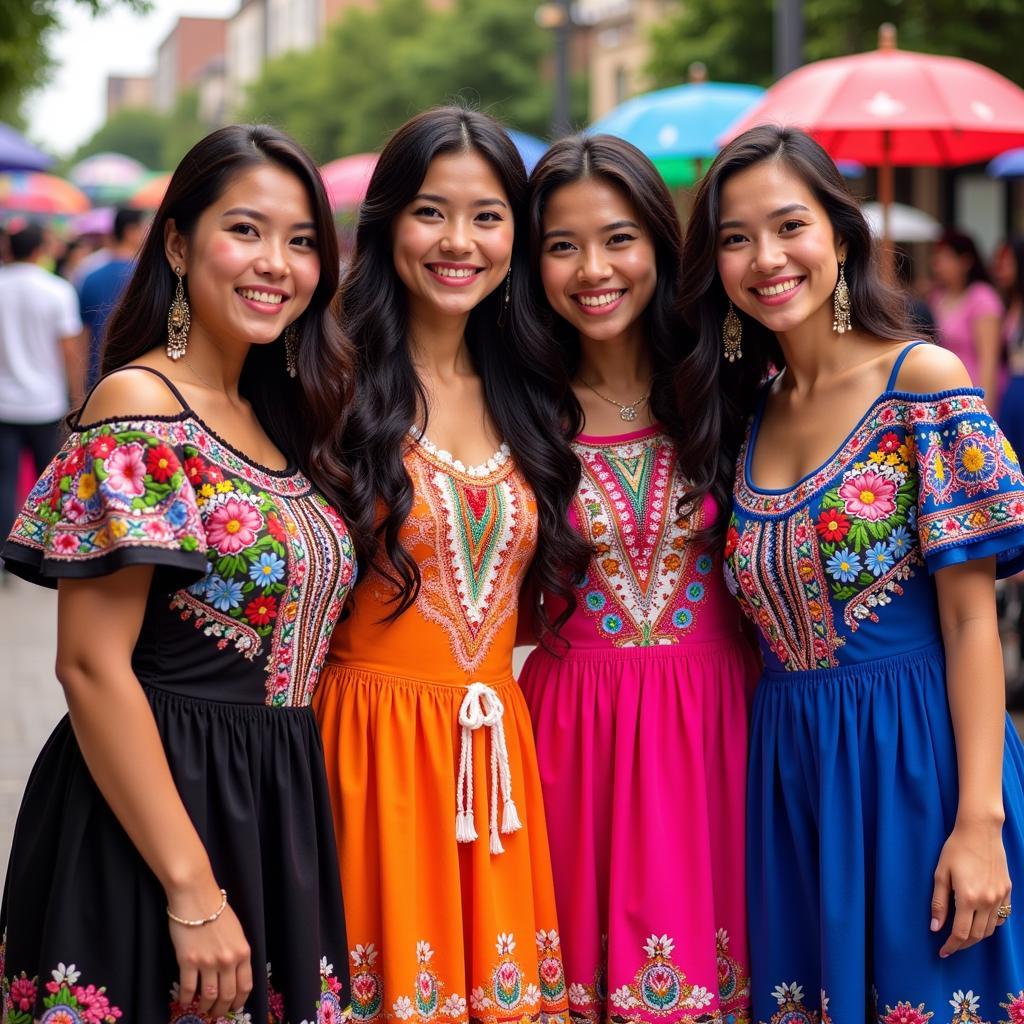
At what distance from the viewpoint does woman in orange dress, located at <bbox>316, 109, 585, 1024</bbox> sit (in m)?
3.00

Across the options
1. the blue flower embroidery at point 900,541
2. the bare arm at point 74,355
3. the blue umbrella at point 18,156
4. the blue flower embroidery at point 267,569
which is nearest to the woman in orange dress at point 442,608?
the blue flower embroidery at point 267,569

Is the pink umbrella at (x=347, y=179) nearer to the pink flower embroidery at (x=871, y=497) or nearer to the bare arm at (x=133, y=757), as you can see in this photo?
the pink flower embroidery at (x=871, y=497)

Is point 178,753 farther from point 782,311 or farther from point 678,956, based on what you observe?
point 782,311

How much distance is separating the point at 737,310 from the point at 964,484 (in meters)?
0.76

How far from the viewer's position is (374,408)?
10.5ft

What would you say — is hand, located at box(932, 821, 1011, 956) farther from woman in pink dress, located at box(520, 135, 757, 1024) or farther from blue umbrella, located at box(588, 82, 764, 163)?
blue umbrella, located at box(588, 82, 764, 163)

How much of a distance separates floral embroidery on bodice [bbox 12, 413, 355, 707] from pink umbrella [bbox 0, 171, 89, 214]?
952 inches

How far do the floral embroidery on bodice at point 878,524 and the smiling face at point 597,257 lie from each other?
60 cm

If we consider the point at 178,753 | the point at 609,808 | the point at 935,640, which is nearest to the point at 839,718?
the point at 935,640

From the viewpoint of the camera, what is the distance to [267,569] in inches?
105

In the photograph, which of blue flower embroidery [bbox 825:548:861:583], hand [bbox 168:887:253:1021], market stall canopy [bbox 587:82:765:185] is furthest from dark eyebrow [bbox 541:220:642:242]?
market stall canopy [bbox 587:82:765:185]

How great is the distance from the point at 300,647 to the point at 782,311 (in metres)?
1.19

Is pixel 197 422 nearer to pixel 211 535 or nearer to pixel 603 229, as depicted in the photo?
pixel 211 535

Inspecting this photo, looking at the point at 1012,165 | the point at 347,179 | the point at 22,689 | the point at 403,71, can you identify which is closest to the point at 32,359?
the point at 22,689
